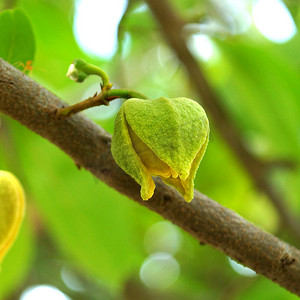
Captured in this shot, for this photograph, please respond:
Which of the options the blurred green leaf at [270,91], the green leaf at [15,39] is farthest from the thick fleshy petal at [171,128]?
the blurred green leaf at [270,91]

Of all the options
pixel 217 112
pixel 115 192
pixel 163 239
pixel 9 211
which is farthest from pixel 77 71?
pixel 163 239

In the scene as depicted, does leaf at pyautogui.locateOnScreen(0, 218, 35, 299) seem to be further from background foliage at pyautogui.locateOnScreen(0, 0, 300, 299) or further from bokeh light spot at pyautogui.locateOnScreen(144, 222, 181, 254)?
bokeh light spot at pyautogui.locateOnScreen(144, 222, 181, 254)

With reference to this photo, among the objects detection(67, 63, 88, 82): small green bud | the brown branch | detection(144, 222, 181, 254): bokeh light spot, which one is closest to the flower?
detection(67, 63, 88, 82): small green bud

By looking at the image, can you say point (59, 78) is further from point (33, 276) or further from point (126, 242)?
point (33, 276)

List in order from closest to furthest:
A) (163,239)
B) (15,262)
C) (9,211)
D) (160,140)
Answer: (160,140), (9,211), (15,262), (163,239)

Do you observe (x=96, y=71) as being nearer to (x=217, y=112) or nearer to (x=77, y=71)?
(x=77, y=71)

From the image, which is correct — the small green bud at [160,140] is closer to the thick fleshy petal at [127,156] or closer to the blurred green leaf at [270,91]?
the thick fleshy petal at [127,156]
